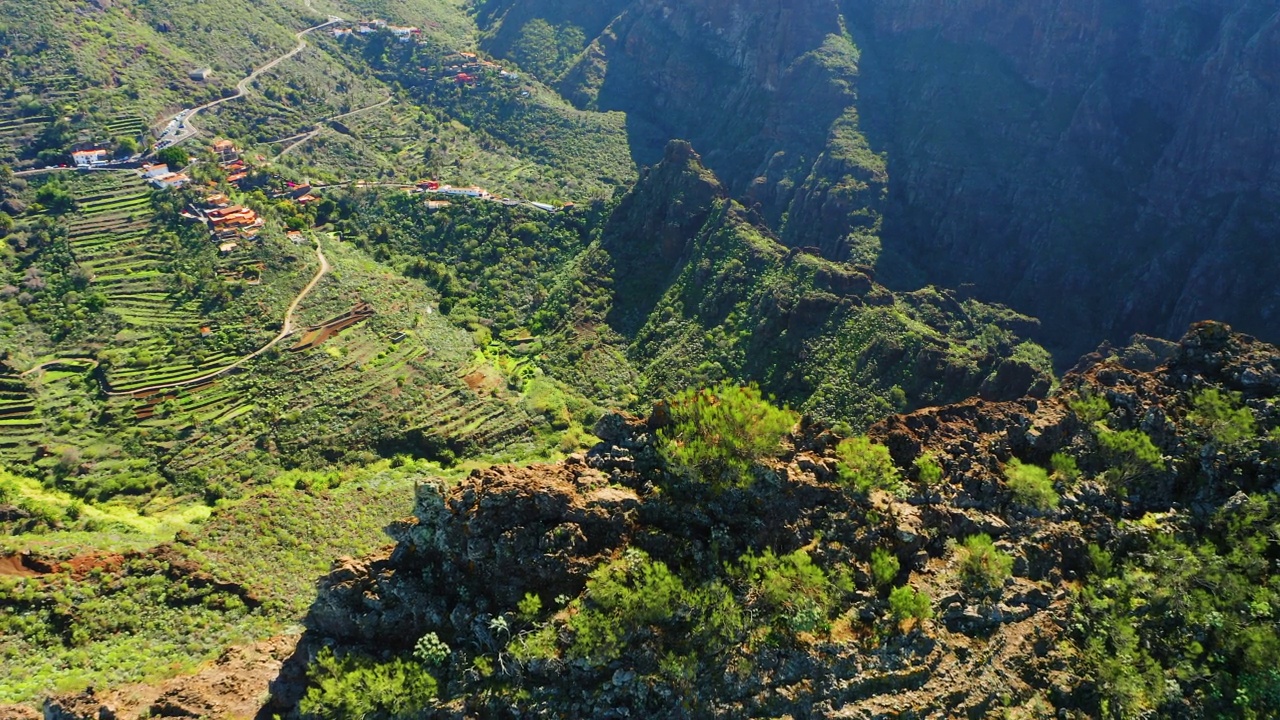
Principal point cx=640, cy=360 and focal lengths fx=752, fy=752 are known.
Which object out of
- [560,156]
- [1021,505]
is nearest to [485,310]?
[560,156]

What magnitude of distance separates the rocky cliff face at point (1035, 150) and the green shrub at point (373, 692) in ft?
Answer: 383

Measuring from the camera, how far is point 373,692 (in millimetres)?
39031

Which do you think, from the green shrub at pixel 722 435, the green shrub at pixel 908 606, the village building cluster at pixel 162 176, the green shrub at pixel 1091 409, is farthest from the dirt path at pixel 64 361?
the green shrub at pixel 1091 409

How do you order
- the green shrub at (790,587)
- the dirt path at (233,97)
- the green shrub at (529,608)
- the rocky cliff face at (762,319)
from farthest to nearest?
the dirt path at (233,97) → the rocky cliff face at (762,319) → the green shrub at (790,587) → the green shrub at (529,608)

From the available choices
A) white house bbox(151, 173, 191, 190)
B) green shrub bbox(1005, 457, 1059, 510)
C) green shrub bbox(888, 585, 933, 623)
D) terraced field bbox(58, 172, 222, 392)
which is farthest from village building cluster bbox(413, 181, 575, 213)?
green shrub bbox(888, 585, 933, 623)

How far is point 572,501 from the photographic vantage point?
44.2 metres

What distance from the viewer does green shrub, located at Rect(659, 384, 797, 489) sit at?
154 feet

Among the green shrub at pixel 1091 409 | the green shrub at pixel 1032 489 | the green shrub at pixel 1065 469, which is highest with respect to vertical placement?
the green shrub at pixel 1091 409

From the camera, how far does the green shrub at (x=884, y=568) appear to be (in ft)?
145

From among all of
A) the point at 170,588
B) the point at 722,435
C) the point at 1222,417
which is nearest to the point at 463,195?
the point at 170,588

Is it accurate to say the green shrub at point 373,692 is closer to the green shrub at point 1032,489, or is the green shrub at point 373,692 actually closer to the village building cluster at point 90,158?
the green shrub at point 1032,489

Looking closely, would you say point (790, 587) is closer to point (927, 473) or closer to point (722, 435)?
point (722, 435)

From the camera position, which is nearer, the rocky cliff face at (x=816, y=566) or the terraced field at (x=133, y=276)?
the rocky cliff face at (x=816, y=566)

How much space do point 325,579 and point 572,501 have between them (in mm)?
14569
